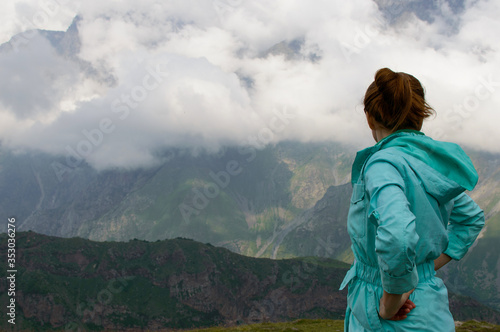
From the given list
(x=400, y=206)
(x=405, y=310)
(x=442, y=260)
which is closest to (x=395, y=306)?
(x=405, y=310)

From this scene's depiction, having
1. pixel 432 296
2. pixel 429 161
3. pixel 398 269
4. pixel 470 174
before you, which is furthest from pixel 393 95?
pixel 432 296

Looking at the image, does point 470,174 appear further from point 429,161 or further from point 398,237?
point 398,237

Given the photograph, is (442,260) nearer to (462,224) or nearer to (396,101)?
(462,224)

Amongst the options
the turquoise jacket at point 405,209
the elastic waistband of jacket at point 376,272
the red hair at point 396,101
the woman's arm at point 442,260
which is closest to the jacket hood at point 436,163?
the turquoise jacket at point 405,209

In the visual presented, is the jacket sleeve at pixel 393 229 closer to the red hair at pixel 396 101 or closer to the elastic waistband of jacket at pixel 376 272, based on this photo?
the elastic waistband of jacket at pixel 376 272

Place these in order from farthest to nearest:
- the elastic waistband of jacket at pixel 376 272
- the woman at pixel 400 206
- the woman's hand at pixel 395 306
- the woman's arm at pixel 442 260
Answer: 1. the woman's arm at pixel 442 260
2. the elastic waistband of jacket at pixel 376 272
3. the woman's hand at pixel 395 306
4. the woman at pixel 400 206

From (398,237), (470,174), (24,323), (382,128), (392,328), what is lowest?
(24,323)

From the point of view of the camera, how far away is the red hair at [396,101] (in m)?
3.95

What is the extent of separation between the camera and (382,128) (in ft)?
14.0

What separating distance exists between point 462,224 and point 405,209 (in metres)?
1.88

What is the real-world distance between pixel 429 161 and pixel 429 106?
0.81 metres

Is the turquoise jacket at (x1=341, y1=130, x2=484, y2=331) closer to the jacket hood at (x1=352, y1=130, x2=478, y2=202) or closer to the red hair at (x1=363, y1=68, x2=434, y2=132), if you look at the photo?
the jacket hood at (x1=352, y1=130, x2=478, y2=202)

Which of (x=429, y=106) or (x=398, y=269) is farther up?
(x=429, y=106)

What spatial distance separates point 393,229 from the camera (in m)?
3.16
